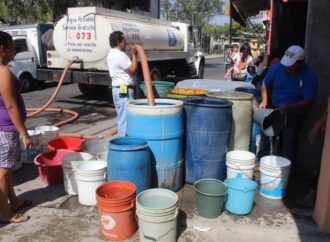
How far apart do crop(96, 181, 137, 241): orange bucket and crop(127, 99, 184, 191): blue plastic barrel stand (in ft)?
2.25

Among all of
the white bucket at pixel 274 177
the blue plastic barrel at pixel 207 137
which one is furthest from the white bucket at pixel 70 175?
the white bucket at pixel 274 177

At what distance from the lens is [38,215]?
4.01 metres

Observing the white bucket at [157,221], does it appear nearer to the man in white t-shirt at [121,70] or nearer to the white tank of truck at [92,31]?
the man in white t-shirt at [121,70]

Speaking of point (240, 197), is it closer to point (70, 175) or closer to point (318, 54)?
point (70, 175)

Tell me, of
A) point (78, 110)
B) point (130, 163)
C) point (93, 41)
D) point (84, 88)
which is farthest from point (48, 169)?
point (84, 88)

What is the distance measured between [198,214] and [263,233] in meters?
0.73

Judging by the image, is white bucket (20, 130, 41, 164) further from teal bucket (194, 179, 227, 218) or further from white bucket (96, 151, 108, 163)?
teal bucket (194, 179, 227, 218)

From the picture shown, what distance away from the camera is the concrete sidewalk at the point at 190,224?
361 cm

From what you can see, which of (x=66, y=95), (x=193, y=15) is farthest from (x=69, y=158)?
(x=193, y=15)

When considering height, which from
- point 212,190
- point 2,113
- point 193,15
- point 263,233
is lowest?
point 263,233

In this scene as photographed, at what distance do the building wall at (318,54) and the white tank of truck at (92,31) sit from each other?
548 centimetres

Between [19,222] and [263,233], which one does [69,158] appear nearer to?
[19,222]

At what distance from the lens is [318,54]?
5.01 meters

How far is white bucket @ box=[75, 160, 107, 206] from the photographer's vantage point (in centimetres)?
416
